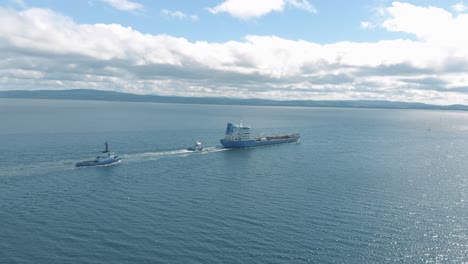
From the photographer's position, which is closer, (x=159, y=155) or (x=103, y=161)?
(x=103, y=161)

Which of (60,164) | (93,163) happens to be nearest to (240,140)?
(93,163)

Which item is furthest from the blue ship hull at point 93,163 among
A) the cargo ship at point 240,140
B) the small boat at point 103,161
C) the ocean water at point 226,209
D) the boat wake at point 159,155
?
Answer: the cargo ship at point 240,140

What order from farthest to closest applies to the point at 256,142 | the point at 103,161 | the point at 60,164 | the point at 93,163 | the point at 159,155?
1. the point at 256,142
2. the point at 159,155
3. the point at 103,161
4. the point at 93,163
5. the point at 60,164

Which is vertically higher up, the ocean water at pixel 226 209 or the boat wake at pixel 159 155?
the boat wake at pixel 159 155

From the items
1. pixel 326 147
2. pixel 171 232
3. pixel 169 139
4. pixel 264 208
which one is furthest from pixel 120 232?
pixel 326 147

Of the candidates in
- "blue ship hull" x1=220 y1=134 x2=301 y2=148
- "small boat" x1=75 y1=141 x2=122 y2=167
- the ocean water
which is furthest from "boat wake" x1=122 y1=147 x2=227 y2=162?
"blue ship hull" x1=220 y1=134 x2=301 y2=148

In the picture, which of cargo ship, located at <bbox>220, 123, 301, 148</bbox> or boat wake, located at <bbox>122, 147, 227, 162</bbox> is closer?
boat wake, located at <bbox>122, 147, 227, 162</bbox>

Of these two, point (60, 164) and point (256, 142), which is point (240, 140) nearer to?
point (256, 142)

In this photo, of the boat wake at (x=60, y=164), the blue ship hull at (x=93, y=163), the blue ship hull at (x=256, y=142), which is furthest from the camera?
the blue ship hull at (x=256, y=142)

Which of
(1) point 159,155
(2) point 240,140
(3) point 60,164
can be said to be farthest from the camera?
(2) point 240,140

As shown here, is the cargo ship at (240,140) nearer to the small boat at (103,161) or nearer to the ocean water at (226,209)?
the ocean water at (226,209)

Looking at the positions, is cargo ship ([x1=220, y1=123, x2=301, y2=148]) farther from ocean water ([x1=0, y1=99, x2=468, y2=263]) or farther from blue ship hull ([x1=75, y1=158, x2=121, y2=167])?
blue ship hull ([x1=75, y1=158, x2=121, y2=167])

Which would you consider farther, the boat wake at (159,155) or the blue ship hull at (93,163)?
the boat wake at (159,155)
